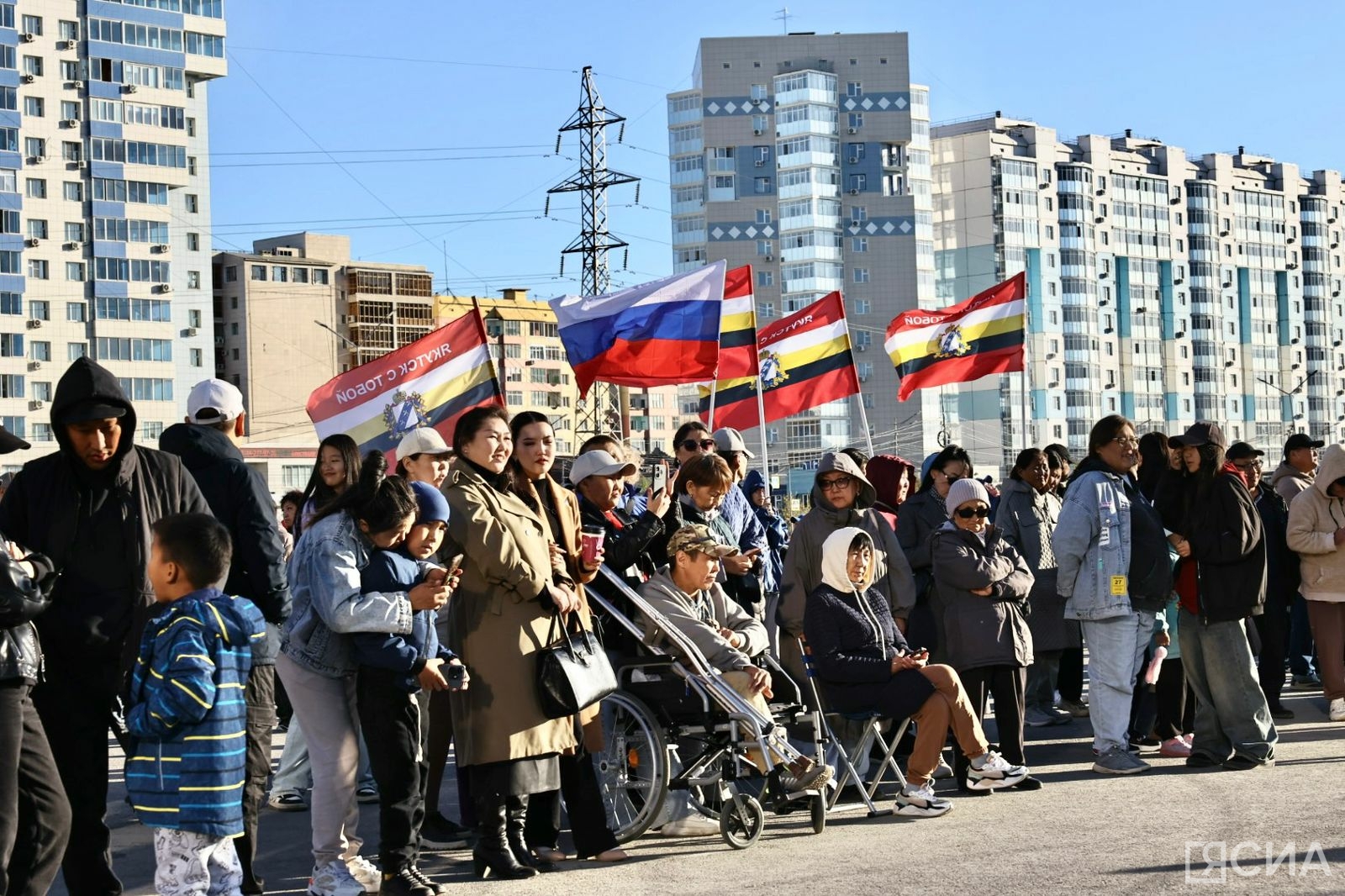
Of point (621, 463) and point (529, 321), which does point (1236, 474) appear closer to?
point (621, 463)

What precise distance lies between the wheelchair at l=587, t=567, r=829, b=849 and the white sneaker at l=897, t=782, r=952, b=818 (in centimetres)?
50

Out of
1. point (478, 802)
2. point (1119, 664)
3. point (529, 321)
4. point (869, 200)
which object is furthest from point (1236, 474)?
point (529, 321)

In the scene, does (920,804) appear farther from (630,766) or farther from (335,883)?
(335,883)

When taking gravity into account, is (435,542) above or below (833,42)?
below

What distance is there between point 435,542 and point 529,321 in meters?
144

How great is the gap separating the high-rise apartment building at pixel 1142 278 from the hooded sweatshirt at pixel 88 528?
122 m

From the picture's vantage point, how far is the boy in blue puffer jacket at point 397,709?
292 inches

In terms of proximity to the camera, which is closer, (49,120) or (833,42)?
(49,120)

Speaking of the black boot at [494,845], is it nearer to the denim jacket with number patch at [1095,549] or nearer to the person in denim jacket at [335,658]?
the person in denim jacket at [335,658]

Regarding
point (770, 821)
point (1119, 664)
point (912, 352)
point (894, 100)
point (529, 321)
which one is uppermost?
point (894, 100)

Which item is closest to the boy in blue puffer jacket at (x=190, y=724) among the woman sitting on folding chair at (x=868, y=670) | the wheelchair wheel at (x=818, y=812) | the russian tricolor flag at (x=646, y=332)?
the wheelchair wheel at (x=818, y=812)

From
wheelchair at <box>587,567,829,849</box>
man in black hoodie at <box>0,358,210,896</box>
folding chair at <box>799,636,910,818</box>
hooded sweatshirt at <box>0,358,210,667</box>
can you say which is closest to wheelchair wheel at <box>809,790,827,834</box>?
wheelchair at <box>587,567,829,849</box>

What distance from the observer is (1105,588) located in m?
10.8

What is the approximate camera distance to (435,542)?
7738mm
